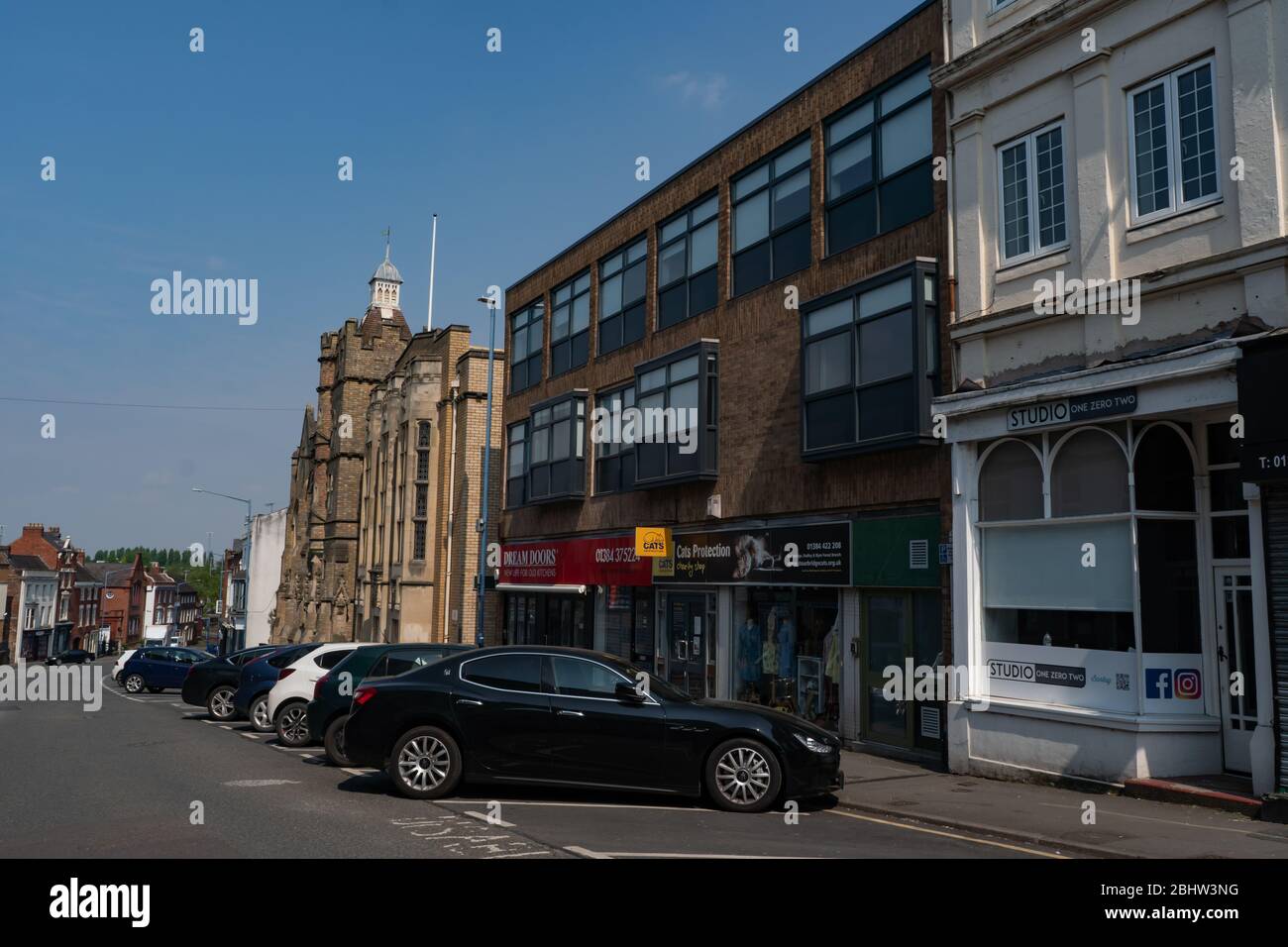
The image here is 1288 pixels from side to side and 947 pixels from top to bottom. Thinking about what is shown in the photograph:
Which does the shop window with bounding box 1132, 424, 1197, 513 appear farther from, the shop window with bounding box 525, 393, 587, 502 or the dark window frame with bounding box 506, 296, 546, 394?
the dark window frame with bounding box 506, 296, 546, 394

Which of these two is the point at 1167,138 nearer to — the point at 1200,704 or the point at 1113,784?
the point at 1200,704

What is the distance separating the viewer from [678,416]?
20.0 m

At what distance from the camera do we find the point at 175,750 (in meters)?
14.2

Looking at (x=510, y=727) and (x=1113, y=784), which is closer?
Result: (x=510, y=727)

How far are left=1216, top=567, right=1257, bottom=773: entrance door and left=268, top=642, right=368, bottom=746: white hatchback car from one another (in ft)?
37.0

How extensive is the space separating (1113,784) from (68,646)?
338ft

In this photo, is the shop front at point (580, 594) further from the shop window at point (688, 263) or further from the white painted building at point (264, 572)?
the white painted building at point (264, 572)

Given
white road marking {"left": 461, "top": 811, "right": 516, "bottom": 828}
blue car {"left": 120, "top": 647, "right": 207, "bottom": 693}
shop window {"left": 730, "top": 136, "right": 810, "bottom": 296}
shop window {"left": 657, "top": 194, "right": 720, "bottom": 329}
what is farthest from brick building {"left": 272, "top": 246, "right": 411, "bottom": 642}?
white road marking {"left": 461, "top": 811, "right": 516, "bottom": 828}

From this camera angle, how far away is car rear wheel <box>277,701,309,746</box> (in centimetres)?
1518

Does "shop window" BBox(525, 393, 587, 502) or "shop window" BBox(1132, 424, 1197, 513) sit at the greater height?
"shop window" BBox(525, 393, 587, 502)

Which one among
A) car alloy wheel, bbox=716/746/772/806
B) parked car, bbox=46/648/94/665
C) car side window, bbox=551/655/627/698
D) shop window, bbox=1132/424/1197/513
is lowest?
parked car, bbox=46/648/94/665

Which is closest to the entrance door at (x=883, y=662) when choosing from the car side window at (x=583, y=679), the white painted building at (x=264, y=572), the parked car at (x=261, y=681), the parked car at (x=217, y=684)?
the car side window at (x=583, y=679)

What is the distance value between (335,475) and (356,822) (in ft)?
161
